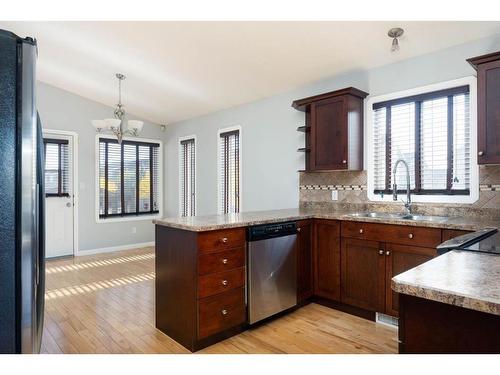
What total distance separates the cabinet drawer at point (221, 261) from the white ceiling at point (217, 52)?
6.51 feet

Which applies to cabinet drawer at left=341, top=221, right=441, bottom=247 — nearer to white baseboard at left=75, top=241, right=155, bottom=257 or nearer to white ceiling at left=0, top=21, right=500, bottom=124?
white ceiling at left=0, top=21, right=500, bottom=124

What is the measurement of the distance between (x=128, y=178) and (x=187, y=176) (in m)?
1.15

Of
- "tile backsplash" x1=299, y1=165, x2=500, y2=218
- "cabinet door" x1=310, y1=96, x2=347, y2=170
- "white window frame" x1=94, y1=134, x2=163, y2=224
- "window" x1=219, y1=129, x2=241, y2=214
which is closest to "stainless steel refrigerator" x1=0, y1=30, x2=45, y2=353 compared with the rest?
"cabinet door" x1=310, y1=96, x2=347, y2=170

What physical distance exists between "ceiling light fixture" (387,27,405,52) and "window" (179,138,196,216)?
3.83m

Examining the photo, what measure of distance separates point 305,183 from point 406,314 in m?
3.00

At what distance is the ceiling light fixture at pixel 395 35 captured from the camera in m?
2.63

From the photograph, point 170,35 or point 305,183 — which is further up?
point 170,35

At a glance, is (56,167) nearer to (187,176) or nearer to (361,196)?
(187,176)

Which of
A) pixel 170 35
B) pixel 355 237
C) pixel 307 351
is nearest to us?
pixel 307 351

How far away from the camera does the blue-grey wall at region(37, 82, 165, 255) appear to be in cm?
526

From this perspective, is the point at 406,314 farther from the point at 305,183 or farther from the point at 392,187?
the point at 305,183

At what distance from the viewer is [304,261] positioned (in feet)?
10.2

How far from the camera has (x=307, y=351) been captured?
2.29 m

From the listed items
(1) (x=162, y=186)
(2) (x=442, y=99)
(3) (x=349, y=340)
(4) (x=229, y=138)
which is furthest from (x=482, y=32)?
(1) (x=162, y=186)
